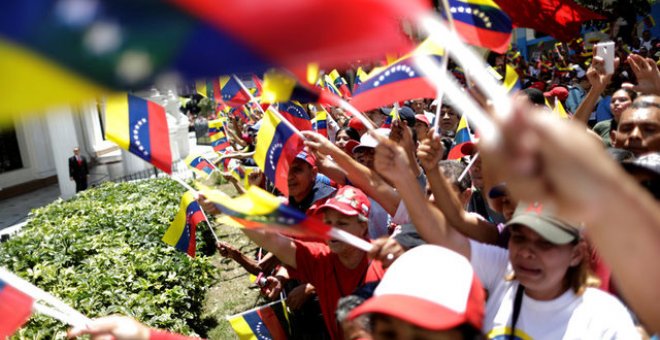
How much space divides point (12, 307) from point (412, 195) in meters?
1.36

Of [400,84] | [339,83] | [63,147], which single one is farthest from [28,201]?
[400,84]

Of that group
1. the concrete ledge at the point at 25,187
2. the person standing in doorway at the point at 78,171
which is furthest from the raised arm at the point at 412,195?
the concrete ledge at the point at 25,187

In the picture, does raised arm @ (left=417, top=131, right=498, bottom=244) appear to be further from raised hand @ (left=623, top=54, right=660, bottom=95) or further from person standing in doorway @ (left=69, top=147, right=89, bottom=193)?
person standing in doorway @ (left=69, top=147, right=89, bottom=193)

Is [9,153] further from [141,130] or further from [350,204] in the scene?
[350,204]

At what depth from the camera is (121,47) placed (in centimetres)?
80

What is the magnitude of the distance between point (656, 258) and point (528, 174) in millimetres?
309

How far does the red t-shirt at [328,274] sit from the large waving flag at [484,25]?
1222mm

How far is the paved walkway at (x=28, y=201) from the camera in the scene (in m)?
12.7

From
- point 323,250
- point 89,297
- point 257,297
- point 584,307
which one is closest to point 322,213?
point 323,250

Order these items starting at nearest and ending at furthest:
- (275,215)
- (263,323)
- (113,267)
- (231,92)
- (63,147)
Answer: (275,215) < (263,323) < (113,267) < (231,92) < (63,147)

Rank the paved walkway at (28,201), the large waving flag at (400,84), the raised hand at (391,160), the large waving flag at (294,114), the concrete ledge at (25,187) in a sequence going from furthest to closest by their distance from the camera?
the concrete ledge at (25,187), the paved walkway at (28,201), the large waving flag at (294,114), the large waving flag at (400,84), the raised hand at (391,160)

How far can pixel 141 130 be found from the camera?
268cm

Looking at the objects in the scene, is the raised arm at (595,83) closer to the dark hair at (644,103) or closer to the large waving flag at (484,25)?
the dark hair at (644,103)

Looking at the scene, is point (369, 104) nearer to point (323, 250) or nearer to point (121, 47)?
point (323, 250)
